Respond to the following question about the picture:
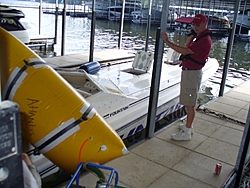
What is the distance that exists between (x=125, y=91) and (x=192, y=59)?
4.38 feet

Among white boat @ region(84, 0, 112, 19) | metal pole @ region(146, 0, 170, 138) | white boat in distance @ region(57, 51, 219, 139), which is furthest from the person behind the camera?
white boat @ region(84, 0, 112, 19)

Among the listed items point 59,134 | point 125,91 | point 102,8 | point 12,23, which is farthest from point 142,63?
point 102,8

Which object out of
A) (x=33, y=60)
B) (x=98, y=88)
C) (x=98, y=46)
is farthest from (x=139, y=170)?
(x=98, y=46)

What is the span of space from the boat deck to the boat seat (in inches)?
60.4

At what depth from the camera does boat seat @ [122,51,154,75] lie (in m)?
6.09

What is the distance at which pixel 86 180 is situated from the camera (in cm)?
311

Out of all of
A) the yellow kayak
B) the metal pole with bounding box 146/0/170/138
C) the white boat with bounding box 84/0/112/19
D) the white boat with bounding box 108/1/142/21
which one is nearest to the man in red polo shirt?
the metal pole with bounding box 146/0/170/138

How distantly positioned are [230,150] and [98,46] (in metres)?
11.9

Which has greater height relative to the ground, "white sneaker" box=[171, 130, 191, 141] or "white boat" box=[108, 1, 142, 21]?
"white boat" box=[108, 1, 142, 21]

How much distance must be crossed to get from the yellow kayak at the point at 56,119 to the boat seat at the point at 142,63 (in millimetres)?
3349

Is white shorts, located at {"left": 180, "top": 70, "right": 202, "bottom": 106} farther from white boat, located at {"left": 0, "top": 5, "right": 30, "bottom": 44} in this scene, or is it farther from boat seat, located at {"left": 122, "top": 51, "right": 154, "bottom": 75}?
white boat, located at {"left": 0, "top": 5, "right": 30, "bottom": 44}

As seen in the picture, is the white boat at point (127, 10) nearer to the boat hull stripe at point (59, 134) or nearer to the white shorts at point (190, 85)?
the white shorts at point (190, 85)

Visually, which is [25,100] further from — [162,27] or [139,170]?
[162,27]

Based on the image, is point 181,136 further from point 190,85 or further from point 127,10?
point 127,10
